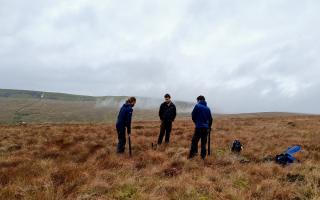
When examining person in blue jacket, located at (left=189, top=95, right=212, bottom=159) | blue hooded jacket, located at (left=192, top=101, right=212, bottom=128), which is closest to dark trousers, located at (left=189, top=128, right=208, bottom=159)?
person in blue jacket, located at (left=189, top=95, right=212, bottom=159)

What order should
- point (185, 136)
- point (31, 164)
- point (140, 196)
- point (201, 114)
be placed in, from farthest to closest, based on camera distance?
point (185, 136), point (201, 114), point (31, 164), point (140, 196)

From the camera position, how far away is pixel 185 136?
17891mm

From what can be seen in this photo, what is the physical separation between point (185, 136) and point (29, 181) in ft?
35.7

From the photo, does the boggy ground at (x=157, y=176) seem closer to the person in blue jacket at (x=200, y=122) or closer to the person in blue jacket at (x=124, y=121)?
the person in blue jacket at (x=124, y=121)

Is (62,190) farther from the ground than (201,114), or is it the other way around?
(201,114)

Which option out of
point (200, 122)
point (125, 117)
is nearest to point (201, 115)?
point (200, 122)

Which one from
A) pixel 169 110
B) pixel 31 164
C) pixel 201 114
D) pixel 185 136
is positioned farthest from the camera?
pixel 185 136

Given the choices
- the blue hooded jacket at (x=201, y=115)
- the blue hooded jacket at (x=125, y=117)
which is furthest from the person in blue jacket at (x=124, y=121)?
the blue hooded jacket at (x=201, y=115)

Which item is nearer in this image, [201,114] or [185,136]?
[201,114]

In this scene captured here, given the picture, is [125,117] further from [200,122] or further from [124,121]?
[200,122]

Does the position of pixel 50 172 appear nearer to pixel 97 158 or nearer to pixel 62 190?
pixel 62 190

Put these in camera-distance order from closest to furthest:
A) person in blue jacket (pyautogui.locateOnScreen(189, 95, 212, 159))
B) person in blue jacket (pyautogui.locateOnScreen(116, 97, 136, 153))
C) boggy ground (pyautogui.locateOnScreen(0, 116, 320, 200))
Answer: boggy ground (pyautogui.locateOnScreen(0, 116, 320, 200)) → person in blue jacket (pyautogui.locateOnScreen(189, 95, 212, 159)) → person in blue jacket (pyautogui.locateOnScreen(116, 97, 136, 153))

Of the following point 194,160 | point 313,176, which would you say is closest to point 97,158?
point 194,160

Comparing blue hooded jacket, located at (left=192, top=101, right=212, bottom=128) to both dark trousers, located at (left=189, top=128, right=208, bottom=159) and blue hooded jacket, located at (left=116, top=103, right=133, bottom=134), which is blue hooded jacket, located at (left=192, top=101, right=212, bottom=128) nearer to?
dark trousers, located at (left=189, top=128, right=208, bottom=159)
